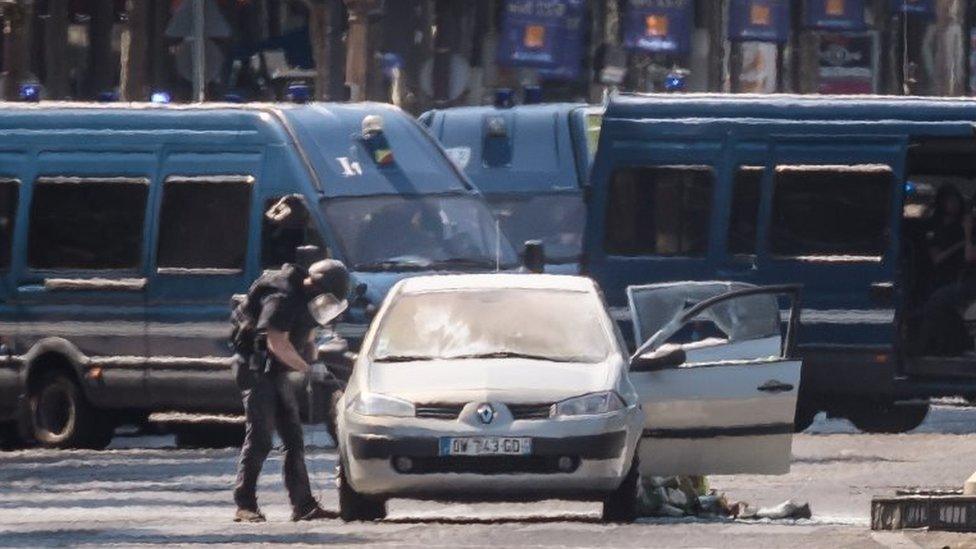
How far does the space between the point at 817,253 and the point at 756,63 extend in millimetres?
27108

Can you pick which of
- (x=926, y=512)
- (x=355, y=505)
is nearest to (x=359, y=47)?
(x=355, y=505)

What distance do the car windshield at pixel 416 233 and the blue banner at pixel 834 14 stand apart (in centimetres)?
2683

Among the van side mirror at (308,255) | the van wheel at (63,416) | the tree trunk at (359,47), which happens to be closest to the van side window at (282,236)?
the van side mirror at (308,255)

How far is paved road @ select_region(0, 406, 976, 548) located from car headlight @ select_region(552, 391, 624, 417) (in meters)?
0.54

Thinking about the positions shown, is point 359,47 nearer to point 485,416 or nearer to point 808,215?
point 808,215

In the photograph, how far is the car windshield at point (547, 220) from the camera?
2639cm

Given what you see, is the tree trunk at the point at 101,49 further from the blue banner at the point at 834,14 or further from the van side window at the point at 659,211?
the van side window at the point at 659,211

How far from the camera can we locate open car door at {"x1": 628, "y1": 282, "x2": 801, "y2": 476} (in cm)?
1812

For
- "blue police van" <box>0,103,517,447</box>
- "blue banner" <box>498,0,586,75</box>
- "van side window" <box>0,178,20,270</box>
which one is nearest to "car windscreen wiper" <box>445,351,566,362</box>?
"blue police van" <box>0,103,517,447</box>

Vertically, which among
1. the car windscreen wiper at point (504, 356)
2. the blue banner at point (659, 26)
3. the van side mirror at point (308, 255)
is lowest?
the blue banner at point (659, 26)

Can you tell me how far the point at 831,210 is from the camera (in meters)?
24.0

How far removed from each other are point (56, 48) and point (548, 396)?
3433 cm

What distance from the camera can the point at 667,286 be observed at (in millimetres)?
19297

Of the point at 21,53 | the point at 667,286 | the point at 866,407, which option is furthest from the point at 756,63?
the point at 667,286
